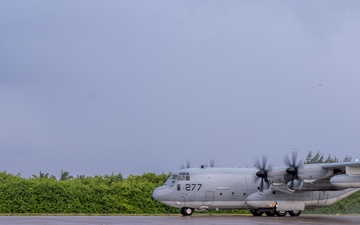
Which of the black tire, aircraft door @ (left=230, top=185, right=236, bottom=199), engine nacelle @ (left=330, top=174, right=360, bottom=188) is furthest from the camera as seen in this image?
the black tire

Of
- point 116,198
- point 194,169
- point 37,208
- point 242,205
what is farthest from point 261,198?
point 37,208

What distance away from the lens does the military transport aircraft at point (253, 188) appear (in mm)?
47844

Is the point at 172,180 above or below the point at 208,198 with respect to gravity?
above

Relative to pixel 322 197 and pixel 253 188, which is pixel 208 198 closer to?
pixel 253 188

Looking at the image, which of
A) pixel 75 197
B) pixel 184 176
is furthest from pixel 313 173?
pixel 75 197

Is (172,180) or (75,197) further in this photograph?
(75,197)

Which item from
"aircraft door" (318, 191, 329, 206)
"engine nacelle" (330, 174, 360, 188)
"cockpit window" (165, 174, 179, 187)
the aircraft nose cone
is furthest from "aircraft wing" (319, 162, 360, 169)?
the aircraft nose cone

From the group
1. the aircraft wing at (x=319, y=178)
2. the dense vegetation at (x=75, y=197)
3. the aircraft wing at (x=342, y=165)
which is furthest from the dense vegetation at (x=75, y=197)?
the aircraft wing at (x=342, y=165)

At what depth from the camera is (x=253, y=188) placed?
164 feet

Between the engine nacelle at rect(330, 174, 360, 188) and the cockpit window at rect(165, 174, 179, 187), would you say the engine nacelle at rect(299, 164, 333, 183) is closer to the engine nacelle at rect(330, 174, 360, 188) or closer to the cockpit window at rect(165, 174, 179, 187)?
the engine nacelle at rect(330, 174, 360, 188)

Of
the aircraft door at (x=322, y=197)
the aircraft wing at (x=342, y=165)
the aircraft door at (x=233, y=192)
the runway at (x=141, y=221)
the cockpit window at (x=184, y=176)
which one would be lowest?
the runway at (x=141, y=221)

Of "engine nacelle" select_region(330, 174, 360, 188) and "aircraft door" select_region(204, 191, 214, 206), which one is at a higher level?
"engine nacelle" select_region(330, 174, 360, 188)

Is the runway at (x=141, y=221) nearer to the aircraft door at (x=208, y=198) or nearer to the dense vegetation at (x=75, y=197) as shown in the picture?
the aircraft door at (x=208, y=198)

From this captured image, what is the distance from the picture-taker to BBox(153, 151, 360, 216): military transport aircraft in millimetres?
47844
